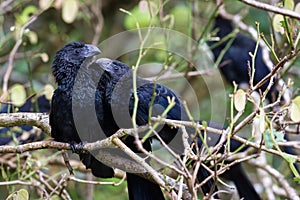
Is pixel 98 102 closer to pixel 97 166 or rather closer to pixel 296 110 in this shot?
pixel 97 166

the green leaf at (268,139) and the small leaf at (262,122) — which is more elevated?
the small leaf at (262,122)

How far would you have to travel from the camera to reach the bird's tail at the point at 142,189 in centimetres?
291

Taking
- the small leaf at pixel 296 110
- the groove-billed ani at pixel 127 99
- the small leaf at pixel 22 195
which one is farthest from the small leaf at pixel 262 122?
the groove-billed ani at pixel 127 99

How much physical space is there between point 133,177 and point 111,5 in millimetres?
3369

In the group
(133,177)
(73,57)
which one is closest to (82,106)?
(73,57)

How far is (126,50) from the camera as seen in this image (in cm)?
540

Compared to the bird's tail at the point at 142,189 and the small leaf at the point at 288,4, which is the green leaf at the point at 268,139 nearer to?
the small leaf at the point at 288,4

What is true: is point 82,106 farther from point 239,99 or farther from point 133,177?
point 239,99

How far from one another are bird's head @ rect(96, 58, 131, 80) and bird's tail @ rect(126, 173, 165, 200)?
537 mm

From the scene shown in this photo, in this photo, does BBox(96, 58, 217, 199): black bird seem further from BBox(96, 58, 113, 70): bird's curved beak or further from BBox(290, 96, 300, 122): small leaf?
BBox(290, 96, 300, 122): small leaf

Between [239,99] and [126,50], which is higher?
[239,99]

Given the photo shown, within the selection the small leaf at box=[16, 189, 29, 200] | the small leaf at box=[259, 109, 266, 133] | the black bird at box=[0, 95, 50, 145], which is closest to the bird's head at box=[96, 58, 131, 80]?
the black bird at box=[0, 95, 50, 145]

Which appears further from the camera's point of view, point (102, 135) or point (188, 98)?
point (188, 98)

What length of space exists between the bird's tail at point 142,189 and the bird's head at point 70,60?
0.63m
